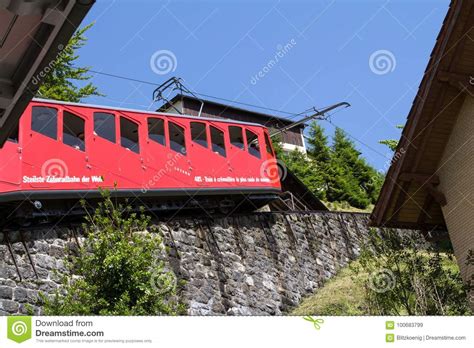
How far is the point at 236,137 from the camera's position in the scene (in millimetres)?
18281

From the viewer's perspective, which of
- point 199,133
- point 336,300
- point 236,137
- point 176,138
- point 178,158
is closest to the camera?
point 178,158

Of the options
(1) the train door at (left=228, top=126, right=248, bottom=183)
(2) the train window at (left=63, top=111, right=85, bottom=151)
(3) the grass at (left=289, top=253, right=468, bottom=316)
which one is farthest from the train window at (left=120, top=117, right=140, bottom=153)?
(3) the grass at (left=289, top=253, right=468, bottom=316)

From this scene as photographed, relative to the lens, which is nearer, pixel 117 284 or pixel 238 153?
pixel 117 284

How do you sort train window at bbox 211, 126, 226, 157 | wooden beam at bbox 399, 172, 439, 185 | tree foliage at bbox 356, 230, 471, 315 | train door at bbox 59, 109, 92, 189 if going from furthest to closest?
train window at bbox 211, 126, 226, 157 → train door at bbox 59, 109, 92, 189 → wooden beam at bbox 399, 172, 439, 185 → tree foliage at bbox 356, 230, 471, 315

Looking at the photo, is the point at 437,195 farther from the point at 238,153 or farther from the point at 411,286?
the point at 238,153

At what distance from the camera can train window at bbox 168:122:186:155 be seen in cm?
1617

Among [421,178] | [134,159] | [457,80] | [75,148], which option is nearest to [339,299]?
[134,159]

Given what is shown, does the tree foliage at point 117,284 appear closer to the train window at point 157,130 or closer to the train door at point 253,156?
the train window at point 157,130

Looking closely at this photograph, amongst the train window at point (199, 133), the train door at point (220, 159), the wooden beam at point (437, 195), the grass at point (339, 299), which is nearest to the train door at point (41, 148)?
the train window at point (199, 133)

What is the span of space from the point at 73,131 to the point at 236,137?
5679mm

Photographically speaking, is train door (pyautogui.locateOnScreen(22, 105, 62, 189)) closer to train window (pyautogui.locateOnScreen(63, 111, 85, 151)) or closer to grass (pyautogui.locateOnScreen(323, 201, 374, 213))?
train window (pyautogui.locateOnScreen(63, 111, 85, 151))

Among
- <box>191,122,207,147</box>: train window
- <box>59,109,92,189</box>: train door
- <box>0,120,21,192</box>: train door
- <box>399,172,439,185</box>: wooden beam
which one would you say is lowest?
<box>399,172,439,185</box>: wooden beam

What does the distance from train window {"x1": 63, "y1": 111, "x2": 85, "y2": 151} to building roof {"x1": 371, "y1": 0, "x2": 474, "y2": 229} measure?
6198 millimetres
